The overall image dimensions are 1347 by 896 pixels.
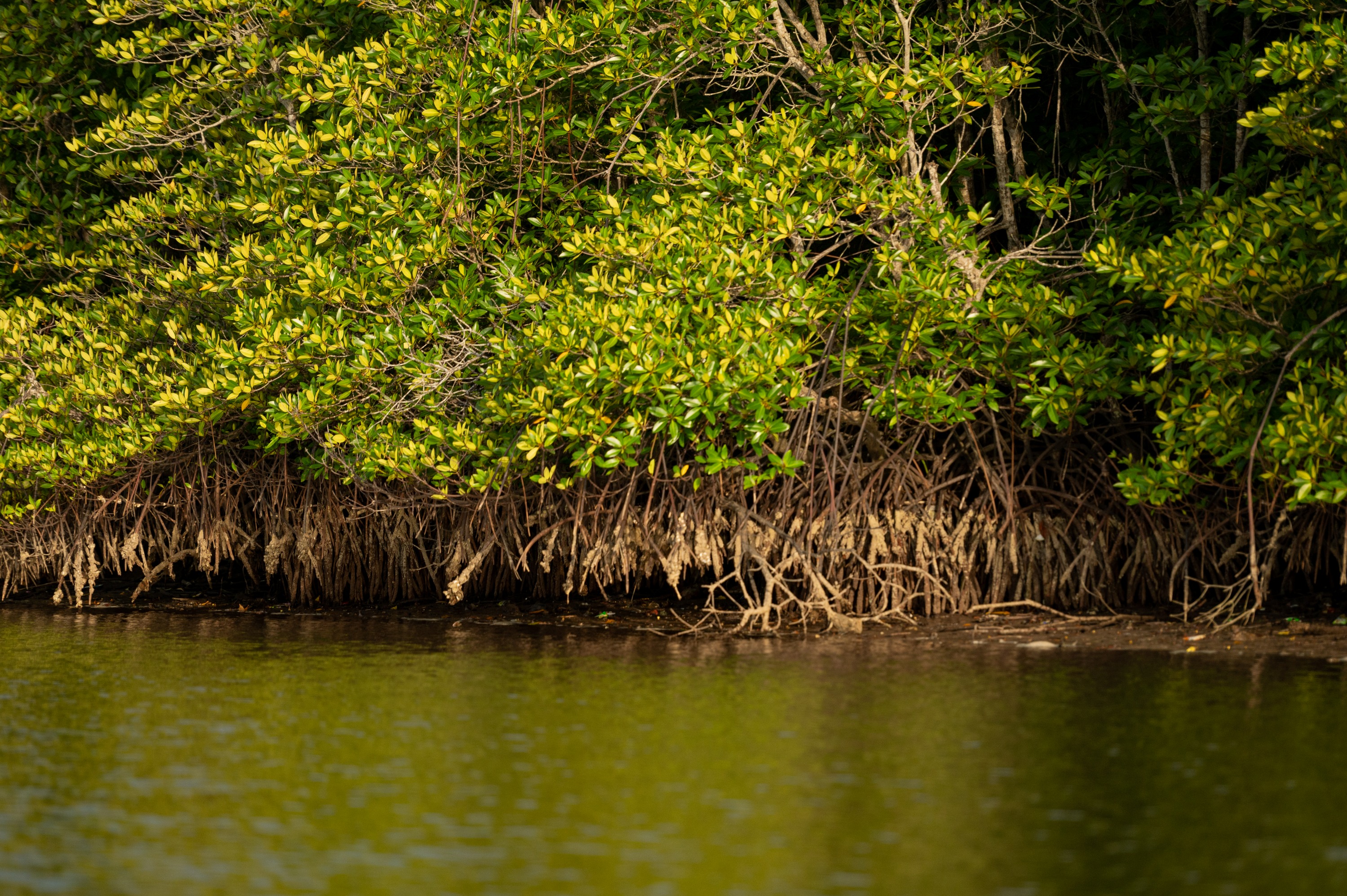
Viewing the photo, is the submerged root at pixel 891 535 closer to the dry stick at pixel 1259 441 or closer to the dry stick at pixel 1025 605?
the dry stick at pixel 1025 605

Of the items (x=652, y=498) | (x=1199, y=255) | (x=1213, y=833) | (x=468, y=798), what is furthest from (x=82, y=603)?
(x=1213, y=833)

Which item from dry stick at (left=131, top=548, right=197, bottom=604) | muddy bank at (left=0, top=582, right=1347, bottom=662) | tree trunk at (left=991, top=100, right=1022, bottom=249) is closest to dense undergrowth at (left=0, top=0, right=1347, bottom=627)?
tree trunk at (left=991, top=100, right=1022, bottom=249)

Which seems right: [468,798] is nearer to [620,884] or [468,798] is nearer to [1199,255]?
[620,884]

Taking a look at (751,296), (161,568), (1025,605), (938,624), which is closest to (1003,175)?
(751,296)

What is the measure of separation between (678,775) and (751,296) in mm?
3813

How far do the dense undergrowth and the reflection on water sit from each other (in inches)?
51.6

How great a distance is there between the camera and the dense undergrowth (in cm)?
821

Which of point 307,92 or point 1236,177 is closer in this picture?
point 1236,177

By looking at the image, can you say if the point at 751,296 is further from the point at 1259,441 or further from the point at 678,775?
the point at 678,775

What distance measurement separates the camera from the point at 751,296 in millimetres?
8539

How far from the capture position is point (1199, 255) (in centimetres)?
784

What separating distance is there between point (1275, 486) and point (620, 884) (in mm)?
5586

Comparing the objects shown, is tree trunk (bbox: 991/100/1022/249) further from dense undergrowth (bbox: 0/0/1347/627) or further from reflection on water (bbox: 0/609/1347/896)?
reflection on water (bbox: 0/609/1347/896)

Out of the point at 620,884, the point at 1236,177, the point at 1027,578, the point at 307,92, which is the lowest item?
the point at 620,884
